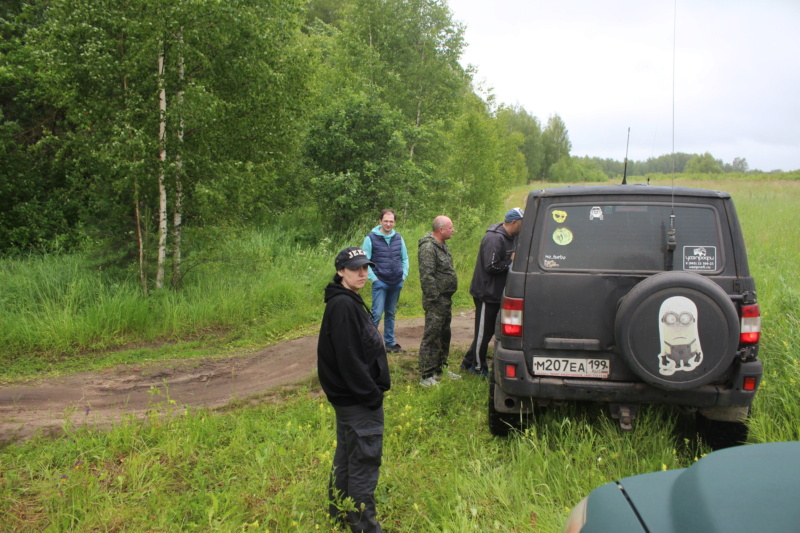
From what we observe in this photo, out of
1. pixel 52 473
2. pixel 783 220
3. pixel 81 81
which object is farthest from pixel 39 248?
pixel 783 220

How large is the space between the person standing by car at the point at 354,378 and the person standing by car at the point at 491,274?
104 inches

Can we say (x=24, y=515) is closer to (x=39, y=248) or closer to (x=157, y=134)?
(x=157, y=134)

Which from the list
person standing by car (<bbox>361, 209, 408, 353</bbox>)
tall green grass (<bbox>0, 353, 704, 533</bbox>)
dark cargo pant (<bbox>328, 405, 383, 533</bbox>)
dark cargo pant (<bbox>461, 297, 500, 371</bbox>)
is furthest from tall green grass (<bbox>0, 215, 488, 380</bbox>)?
dark cargo pant (<bbox>328, 405, 383, 533</bbox>)

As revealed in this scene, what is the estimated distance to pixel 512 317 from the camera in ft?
12.0

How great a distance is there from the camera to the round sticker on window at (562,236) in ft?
12.1

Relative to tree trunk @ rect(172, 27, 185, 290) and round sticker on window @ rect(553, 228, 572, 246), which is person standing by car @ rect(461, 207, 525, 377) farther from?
tree trunk @ rect(172, 27, 185, 290)

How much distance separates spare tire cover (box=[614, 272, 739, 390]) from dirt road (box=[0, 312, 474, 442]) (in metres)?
3.77

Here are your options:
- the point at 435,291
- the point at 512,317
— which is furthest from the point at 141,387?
the point at 512,317

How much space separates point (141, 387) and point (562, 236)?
4.57 meters

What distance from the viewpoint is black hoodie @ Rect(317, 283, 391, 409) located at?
9.37 ft

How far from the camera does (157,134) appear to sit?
308 inches

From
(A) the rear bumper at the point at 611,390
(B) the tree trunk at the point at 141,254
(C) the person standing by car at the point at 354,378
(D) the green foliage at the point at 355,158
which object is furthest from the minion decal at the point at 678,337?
(D) the green foliage at the point at 355,158

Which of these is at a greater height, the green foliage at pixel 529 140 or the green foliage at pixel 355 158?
the green foliage at pixel 529 140

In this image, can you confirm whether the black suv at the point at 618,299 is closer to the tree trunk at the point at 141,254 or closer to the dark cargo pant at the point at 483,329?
the dark cargo pant at the point at 483,329
